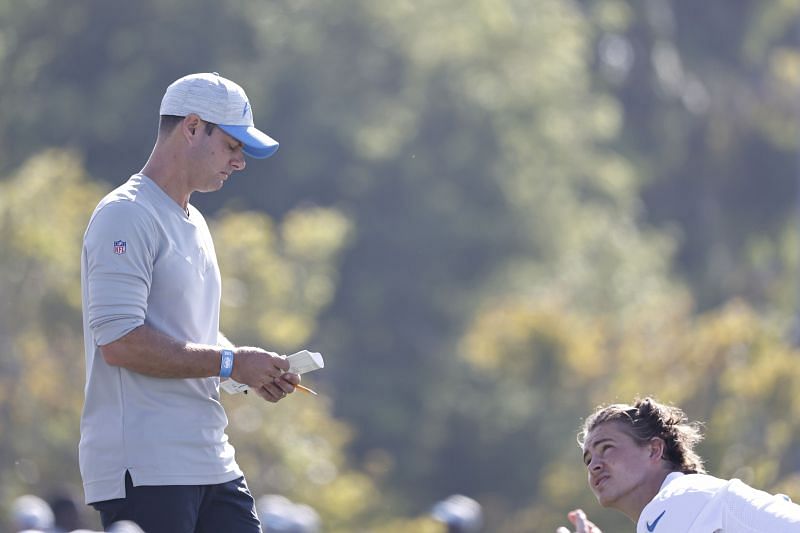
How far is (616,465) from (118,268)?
1523 mm

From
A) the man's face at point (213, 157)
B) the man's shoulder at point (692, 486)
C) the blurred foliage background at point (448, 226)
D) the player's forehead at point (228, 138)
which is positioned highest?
the blurred foliage background at point (448, 226)

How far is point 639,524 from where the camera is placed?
4.64m

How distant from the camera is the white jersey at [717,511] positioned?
4.46 meters

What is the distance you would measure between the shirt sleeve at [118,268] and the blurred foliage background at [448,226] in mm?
10650

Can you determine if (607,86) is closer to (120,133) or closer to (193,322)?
(120,133)

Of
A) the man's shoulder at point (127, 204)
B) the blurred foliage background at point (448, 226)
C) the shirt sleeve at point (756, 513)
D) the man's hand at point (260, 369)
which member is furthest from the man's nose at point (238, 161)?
the blurred foliage background at point (448, 226)

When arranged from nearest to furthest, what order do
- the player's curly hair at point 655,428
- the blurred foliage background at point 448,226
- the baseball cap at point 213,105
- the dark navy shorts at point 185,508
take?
the dark navy shorts at point 185,508 → the baseball cap at point 213,105 → the player's curly hair at point 655,428 → the blurred foliage background at point 448,226

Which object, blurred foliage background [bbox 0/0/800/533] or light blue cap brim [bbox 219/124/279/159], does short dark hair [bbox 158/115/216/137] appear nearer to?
light blue cap brim [bbox 219/124/279/159]

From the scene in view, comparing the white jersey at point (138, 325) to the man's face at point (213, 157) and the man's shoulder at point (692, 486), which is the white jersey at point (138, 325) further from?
the man's shoulder at point (692, 486)

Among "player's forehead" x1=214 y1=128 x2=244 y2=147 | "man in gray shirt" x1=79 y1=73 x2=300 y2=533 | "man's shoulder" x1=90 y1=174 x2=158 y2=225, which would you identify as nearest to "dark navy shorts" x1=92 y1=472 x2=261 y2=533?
"man in gray shirt" x1=79 y1=73 x2=300 y2=533

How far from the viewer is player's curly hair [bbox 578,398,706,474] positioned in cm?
497

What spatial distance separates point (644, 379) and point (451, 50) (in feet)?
43.6

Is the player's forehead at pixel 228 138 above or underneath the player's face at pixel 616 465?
above

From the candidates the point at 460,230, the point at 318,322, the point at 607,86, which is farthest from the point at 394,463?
the point at 607,86
